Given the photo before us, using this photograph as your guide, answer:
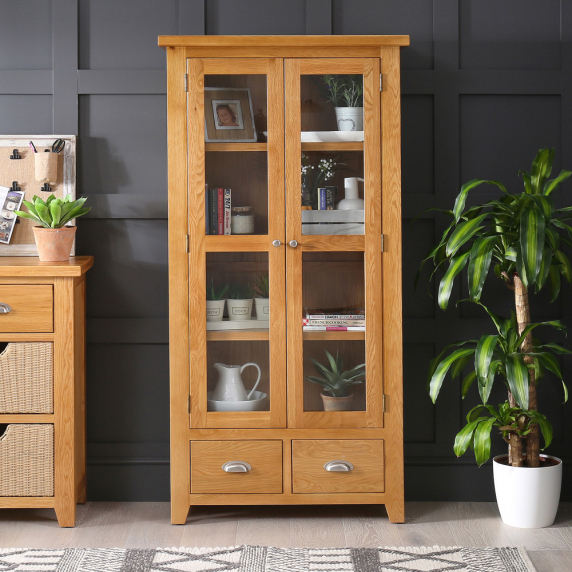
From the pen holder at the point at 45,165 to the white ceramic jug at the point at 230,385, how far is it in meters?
1.07

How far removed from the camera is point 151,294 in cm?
275

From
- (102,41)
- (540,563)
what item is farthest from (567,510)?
(102,41)

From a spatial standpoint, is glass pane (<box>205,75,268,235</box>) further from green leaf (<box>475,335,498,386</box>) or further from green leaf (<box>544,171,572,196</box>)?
green leaf (<box>544,171,572,196</box>)

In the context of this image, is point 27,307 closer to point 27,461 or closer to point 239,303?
point 27,461

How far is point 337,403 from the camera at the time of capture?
2443 mm

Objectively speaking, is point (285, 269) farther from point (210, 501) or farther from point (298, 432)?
point (210, 501)

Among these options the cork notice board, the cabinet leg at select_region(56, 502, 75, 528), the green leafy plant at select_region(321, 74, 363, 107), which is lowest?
the cabinet leg at select_region(56, 502, 75, 528)

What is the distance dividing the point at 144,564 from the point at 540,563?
4.44ft

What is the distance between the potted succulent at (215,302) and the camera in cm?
242

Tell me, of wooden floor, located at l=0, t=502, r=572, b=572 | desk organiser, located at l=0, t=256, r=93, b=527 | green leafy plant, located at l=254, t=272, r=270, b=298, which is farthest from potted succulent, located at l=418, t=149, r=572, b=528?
desk organiser, located at l=0, t=256, r=93, b=527

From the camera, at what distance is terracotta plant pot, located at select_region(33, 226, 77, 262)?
2.43m

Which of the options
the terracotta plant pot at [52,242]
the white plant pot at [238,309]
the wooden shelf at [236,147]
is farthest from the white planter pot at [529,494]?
the terracotta plant pot at [52,242]

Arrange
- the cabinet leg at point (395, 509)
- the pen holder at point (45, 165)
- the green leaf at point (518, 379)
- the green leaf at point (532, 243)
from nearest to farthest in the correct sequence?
the green leaf at point (532, 243) → the green leaf at point (518, 379) → the cabinet leg at point (395, 509) → the pen holder at point (45, 165)

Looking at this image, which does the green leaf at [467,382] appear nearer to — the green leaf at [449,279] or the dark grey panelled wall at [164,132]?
the dark grey panelled wall at [164,132]
